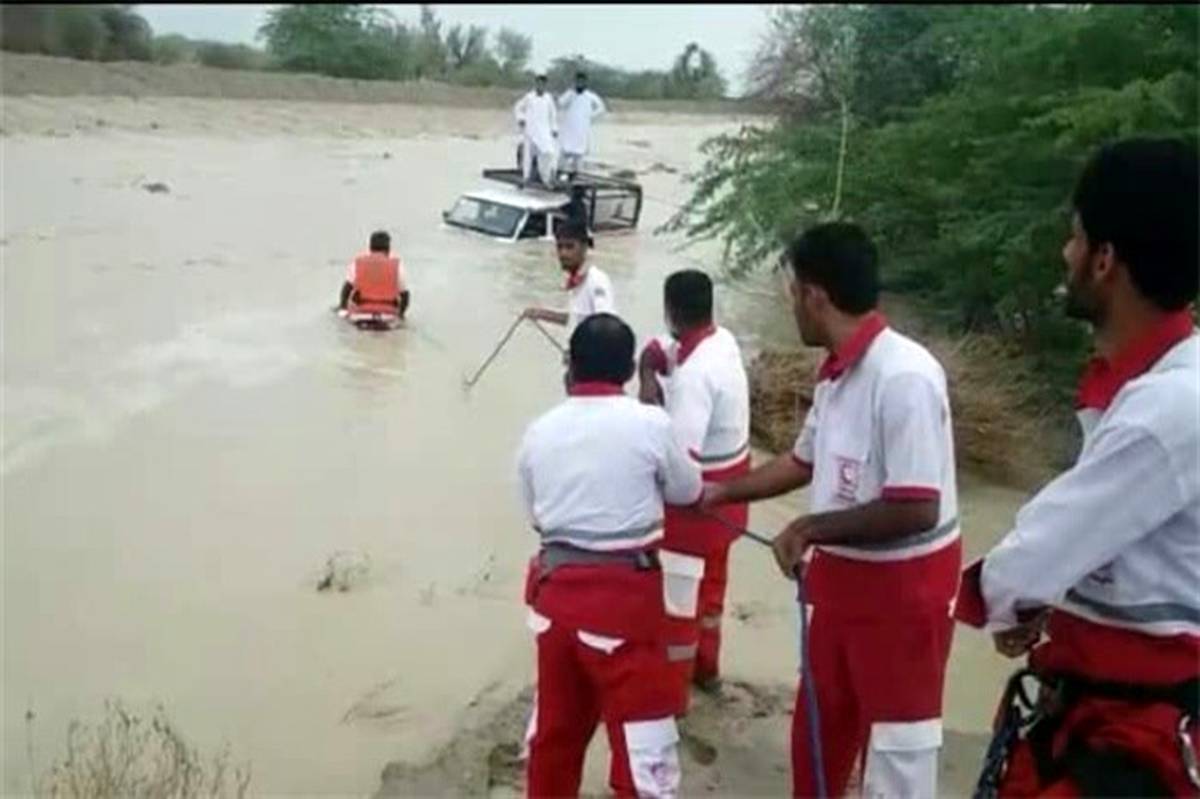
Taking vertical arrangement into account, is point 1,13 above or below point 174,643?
above

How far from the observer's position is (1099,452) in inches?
98.3

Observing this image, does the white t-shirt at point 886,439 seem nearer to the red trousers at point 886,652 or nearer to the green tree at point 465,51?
the red trousers at point 886,652

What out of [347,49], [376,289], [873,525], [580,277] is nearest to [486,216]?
[376,289]

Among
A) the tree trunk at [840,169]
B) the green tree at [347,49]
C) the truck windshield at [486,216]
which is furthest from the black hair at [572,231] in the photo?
the green tree at [347,49]

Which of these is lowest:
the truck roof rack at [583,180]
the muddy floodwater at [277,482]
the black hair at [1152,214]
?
the muddy floodwater at [277,482]

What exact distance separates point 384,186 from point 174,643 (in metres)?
19.3

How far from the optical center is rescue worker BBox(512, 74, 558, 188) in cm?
2148

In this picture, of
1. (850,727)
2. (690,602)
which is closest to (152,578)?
(690,602)

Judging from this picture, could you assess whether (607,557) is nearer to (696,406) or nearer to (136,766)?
(696,406)

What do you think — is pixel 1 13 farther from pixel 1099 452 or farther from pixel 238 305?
pixel 238 305

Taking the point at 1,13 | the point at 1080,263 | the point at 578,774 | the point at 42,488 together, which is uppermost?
the point at 1,13

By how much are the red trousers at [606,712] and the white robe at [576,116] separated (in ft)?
59.8

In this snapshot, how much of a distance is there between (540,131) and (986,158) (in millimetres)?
10419

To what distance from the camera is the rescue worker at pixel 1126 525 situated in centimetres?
248
